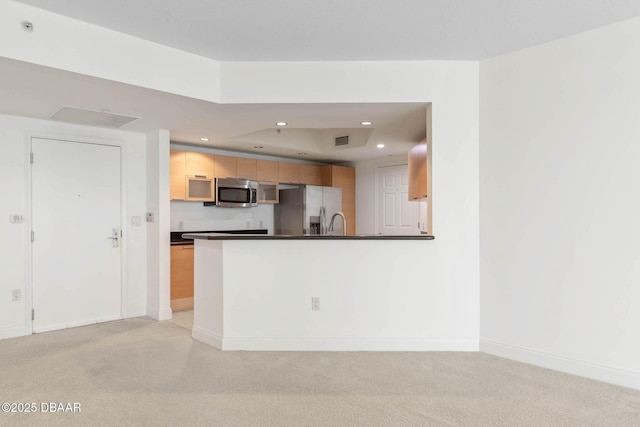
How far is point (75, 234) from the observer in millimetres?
4273

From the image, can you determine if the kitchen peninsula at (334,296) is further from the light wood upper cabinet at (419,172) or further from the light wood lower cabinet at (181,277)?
the light wood lower cabinet at (181,277)

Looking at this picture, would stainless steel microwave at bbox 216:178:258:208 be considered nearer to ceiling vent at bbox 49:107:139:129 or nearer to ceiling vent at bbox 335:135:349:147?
ceiling vent at bbox 335:135:349:147

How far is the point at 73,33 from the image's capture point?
9.04 feet

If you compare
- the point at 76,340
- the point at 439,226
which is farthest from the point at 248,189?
the point at 439,226

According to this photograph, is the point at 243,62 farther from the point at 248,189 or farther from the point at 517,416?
the point at 517,416

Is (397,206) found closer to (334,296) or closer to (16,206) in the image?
(334,296)

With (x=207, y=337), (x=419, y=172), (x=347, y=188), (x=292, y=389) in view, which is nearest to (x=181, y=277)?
(x=207, y=337)

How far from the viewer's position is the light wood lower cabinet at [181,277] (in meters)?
4.92

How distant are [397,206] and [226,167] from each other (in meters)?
2.90

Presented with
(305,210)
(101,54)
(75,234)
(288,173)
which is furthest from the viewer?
(288,173)

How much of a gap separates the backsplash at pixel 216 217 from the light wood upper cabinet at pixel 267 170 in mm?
554

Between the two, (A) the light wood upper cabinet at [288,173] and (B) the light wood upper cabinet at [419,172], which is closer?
(B) the light wood upper cabinet at [419,172]

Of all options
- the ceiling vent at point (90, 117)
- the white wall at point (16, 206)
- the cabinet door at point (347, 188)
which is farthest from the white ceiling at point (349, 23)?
the cabinet door at point (347, 188)

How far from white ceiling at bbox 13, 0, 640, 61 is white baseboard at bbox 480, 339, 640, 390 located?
232cm
